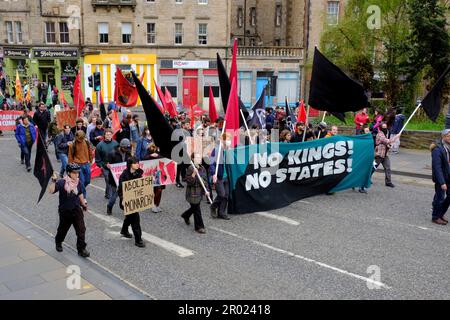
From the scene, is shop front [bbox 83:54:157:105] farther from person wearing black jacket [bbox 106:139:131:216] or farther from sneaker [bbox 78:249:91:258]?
sneaker [bbox 78:249:91:258]

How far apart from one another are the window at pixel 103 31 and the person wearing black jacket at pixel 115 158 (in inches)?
1189

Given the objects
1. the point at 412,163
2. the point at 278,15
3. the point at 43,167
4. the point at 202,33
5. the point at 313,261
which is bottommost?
the point at 412,163

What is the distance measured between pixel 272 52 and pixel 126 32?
12444mm

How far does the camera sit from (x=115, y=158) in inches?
408

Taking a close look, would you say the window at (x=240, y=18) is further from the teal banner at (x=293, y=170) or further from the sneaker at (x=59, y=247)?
the sneaker at (x=59, y=247)

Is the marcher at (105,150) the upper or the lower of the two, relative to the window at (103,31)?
lower

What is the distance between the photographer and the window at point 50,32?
38.0 meters

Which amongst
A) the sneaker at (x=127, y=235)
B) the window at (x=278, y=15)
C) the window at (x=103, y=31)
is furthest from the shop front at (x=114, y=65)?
the sneaker at (x=127, y=235)

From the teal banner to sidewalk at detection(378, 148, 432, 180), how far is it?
11.3 ft

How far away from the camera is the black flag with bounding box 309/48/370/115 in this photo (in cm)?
1098

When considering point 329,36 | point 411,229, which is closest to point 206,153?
point 411,229

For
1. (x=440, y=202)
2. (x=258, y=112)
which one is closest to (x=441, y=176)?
(x=440, y=202)

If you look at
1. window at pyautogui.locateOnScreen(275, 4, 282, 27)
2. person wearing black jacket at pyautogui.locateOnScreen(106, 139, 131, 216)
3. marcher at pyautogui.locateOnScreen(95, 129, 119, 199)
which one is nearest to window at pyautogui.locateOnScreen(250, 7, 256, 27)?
window at pyautogui.locateOnScreen(275, 4, 282, 27)

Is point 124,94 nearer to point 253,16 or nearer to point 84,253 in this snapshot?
point 84,253
